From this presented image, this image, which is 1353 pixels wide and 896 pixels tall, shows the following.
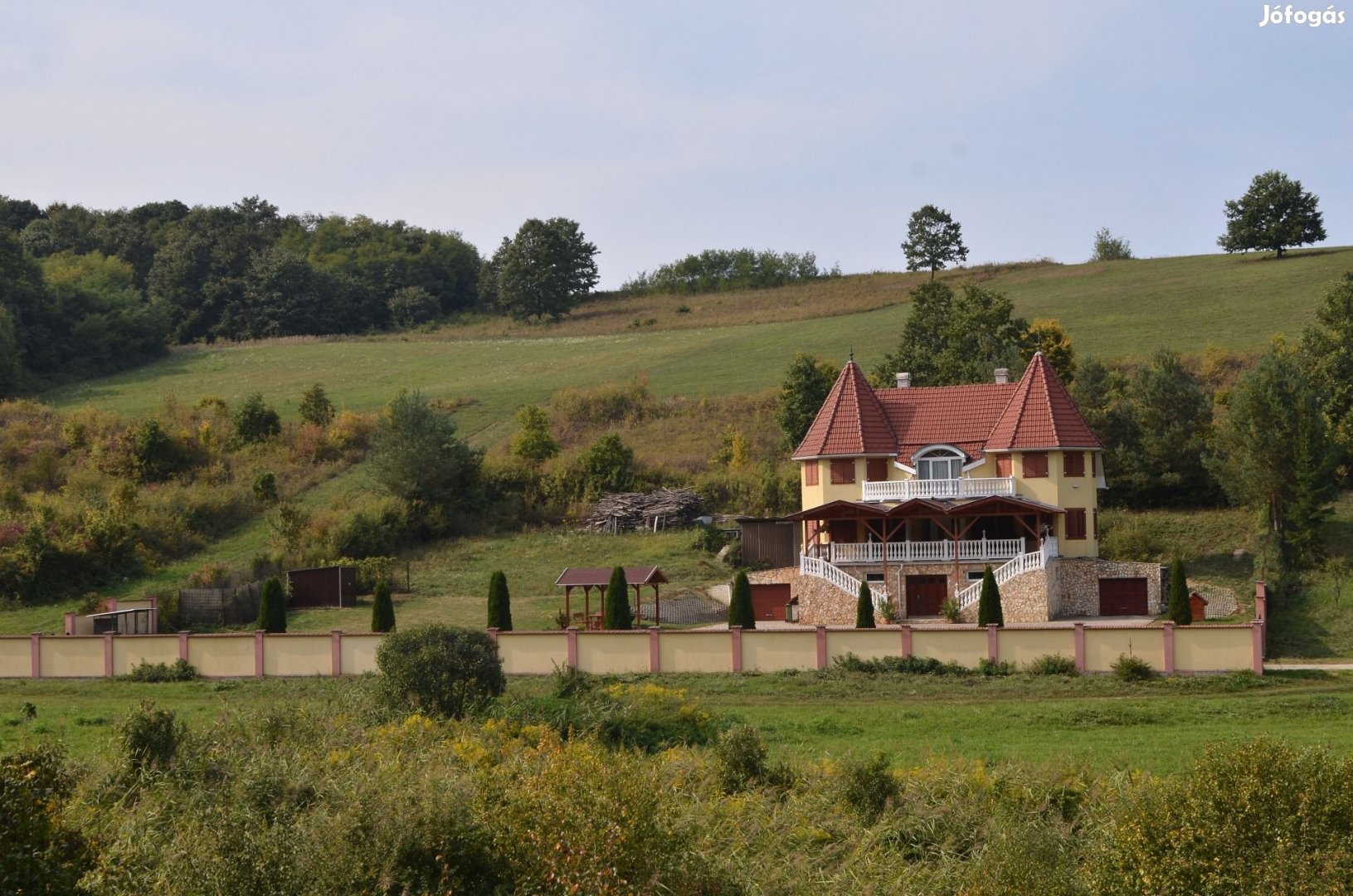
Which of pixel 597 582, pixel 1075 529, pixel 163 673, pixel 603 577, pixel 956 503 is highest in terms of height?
pixel 956 503

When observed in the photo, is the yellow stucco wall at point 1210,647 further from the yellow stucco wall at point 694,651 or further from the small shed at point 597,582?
the small shed at point 597,582

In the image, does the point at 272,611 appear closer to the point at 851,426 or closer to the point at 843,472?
the point at 843,472

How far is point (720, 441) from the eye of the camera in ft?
196

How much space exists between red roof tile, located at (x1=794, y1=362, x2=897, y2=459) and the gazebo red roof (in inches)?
352

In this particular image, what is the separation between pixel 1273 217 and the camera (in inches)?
3371

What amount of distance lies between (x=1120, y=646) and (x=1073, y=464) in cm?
1398

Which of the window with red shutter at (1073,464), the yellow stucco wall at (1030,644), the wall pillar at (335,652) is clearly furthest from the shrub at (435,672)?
the window with red shutter at (1073,464)

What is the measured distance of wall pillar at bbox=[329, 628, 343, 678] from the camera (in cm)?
3130

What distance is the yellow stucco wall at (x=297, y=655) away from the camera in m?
31.4

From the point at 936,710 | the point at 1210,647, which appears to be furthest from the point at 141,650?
the point at 1210,647

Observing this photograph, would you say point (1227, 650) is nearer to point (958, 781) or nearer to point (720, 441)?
point (958, 781)

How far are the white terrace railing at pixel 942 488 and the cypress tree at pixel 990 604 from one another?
23.6ft

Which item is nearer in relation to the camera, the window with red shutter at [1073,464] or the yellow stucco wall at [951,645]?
the yellow stucco wall at [951,645]

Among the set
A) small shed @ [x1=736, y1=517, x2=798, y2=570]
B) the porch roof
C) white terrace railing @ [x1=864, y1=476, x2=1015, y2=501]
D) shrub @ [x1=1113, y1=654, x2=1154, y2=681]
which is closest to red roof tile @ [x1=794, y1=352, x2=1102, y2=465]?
white terrace railing @ [x1=864, y1=476, x2=1015, y2=501]
